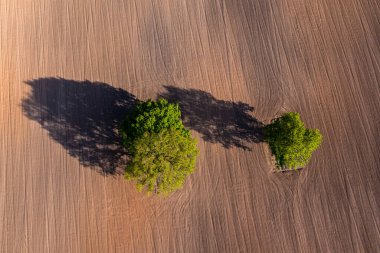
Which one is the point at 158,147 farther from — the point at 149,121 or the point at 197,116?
the point at 197,116

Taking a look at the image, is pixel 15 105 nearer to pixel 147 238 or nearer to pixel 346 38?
pixel 147 238

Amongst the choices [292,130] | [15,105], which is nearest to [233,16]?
[292,130]

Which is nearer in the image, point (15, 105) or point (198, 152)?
point (198, 152)

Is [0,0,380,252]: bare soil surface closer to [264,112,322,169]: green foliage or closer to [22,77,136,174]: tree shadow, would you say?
[22,77,136,174]: tree shadow

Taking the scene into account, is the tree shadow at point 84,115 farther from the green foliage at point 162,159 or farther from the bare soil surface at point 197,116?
the green foliage at point 162,159

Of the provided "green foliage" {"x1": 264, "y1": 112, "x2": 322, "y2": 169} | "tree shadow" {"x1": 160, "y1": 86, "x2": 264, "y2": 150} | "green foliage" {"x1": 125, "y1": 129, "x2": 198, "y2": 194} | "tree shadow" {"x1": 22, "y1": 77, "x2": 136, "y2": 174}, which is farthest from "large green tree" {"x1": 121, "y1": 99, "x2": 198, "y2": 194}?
"green foliage" {"x1": 264, "y1": 112, "x2": 322, "y2": 169}

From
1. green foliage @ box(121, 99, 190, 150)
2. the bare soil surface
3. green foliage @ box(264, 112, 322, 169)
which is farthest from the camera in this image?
the bare soil surface

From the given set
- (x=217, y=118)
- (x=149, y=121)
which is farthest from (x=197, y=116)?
(x=149, y=121)
